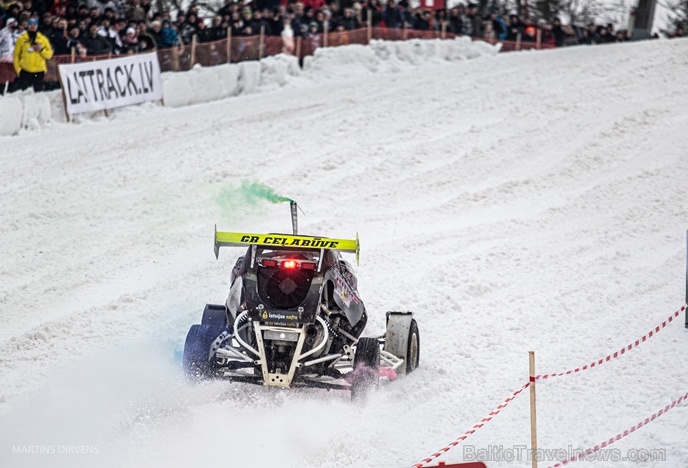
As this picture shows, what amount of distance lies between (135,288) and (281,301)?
3.92m

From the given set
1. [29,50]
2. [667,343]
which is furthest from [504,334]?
[29,50]

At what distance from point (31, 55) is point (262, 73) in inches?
269

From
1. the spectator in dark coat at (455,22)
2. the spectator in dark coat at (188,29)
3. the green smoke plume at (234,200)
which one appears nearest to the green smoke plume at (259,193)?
the green smoke plume at (234,200)

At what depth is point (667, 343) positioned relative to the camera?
10.9m

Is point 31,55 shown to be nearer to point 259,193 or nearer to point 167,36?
point 167,36

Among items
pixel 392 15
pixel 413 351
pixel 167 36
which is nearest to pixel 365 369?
pixel 413 351

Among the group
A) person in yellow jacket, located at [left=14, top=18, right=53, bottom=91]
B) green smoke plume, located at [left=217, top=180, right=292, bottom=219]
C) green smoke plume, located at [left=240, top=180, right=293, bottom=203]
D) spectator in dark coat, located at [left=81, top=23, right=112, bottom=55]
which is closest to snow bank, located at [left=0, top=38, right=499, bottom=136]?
person in yellow jacket, located at [left=14, top=18, right=53, bottom=91]

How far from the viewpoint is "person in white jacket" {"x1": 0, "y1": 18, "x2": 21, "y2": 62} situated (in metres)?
18.2

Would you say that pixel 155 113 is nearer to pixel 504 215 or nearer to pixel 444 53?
pixel 504 215

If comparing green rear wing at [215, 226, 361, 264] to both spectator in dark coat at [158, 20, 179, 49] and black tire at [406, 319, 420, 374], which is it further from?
spectator in dark coat at [158, 20, 179, 49]

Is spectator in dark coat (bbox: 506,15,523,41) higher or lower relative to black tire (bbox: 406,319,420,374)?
higher

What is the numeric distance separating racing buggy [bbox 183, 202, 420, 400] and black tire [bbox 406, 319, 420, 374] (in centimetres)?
44

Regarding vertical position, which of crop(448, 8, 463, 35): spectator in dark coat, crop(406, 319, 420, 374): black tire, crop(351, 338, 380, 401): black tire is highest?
crop(448, 8, 463, 35): spectator in dark coat

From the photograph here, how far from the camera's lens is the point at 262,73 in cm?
2392
